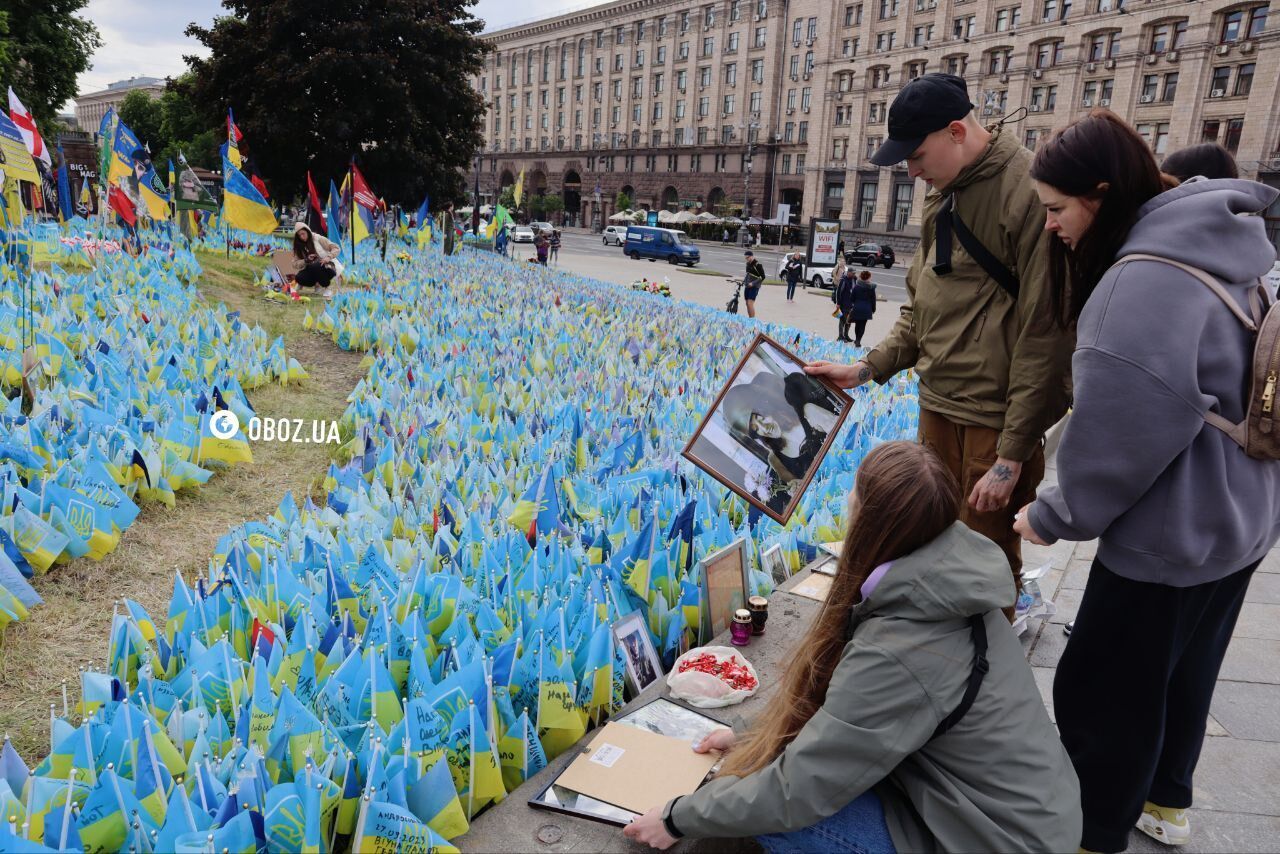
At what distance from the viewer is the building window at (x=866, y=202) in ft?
207

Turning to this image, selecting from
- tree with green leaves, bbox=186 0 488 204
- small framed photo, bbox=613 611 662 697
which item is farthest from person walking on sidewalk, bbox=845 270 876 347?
tree with green leaves, bbox=186 0 488 204

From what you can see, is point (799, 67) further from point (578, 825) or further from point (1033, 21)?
point (578, 825)

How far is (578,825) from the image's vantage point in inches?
84.1

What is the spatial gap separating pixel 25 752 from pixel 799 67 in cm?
7596

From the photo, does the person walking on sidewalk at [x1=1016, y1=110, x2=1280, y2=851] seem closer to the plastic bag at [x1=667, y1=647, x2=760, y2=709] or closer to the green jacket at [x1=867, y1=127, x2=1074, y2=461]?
the green jacket at [x1=867, y1=127, x2=1074, y2=461]

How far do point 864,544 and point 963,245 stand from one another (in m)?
1.42

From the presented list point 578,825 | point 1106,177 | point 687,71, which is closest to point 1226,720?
point 1106,177

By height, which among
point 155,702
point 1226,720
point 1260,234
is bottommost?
point 1226,720

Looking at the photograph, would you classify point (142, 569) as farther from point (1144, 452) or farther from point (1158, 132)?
point (1158, 132)

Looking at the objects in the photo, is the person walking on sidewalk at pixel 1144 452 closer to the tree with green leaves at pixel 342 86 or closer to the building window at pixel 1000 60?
the tree with green leaves at pixel 342 86

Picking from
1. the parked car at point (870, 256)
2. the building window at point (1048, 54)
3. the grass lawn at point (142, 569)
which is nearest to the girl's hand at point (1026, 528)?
the grass lawn at point (142, 569)

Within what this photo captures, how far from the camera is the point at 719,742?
239 centimetres

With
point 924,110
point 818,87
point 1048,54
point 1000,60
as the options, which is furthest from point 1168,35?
point 924,110

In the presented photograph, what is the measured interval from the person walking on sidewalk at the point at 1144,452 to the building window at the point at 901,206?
6256 centimetres
